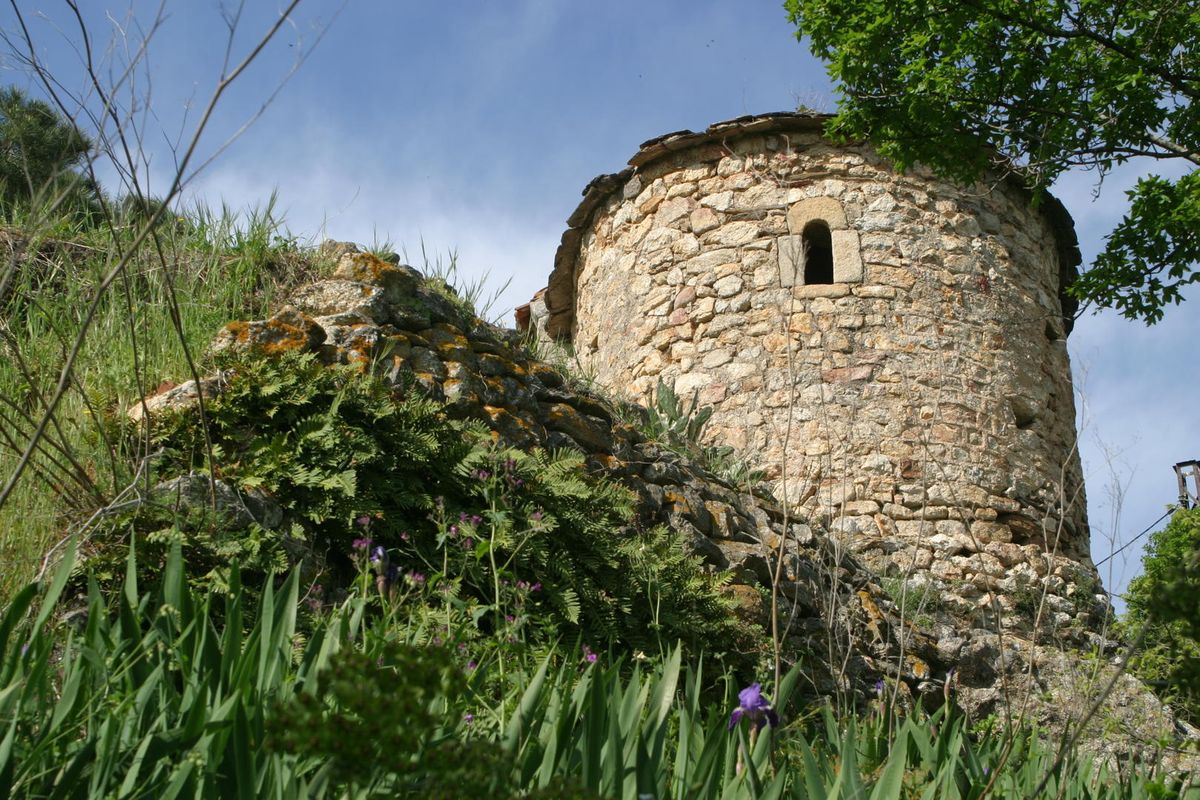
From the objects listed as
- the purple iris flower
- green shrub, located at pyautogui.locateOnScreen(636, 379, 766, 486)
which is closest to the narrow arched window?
green shrub, located at pyautogui.locateOnScreen(636, 379, 766, 486)

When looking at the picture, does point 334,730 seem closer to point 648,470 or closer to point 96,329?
point 96,329

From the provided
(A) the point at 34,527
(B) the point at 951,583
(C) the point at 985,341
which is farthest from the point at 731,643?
(C) the point at 985,341

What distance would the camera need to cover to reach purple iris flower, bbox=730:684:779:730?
6.81ft

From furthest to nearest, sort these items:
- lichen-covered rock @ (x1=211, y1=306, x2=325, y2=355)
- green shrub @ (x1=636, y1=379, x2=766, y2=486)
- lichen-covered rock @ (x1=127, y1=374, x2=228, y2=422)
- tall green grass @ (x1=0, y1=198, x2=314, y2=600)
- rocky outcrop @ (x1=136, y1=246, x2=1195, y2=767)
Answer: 1. green shrub @ (x1=636, y1=379, x2=766, y2=486)
2. rocky outcrop @ (x1=136, y1=246, x2=1195, y2=767)
3. lichen-covered rock @ (x1=211, y1=306, x2=325, y2=355)
4. lichen-covered rock @ (x1=127, y1=374, x2=228, y2=422)
5. tall green grass @ (x1=0, y1=198, x2=314, y2=600)

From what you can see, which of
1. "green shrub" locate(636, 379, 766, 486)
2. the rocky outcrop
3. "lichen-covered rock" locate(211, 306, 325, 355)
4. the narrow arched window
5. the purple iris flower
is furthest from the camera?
the narrow arched window

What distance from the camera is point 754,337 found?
7.67 metres

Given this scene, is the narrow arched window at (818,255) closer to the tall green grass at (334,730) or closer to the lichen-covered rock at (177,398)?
the lichen-covered rock at (177,398)

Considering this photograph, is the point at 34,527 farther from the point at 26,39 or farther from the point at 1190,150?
the point at 1190,150

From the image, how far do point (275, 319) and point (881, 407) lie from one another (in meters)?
4.41

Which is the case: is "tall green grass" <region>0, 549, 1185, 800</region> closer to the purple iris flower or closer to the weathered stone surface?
the purple iris flower

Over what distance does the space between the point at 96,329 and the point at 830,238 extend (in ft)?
17.3

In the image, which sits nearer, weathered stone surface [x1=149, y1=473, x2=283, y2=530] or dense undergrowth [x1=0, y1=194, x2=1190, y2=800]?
dense undergrowth [x1=0, y1=194, x2=1190, y2=800]

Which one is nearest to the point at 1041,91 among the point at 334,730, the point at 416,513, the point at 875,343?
the point at 875,343

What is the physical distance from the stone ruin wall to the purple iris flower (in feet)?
15.5
